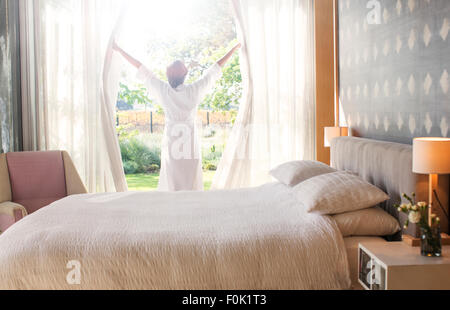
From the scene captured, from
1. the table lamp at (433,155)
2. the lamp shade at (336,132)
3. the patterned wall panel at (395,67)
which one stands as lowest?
the table lamp at (433,155)

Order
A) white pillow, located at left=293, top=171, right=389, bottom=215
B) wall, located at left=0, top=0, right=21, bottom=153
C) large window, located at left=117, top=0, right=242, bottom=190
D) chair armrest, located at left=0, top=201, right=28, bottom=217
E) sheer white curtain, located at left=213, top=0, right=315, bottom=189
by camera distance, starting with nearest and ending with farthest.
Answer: white pillow, located at left=293, top=171, right=389, bottom=215 < chair armrest, located at left=0, top=201, right=28, bottom=217 < wall, located at left=0, top=0, right=21, bottom=153 < sheer white curtain, located at left=213, top=0, right=315, bottom=189 < large window, located at left=117, top=0, right=242, bottom=190

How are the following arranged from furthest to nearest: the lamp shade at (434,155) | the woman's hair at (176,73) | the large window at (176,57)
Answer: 1. the large window at (176,57)
2. the woman's hair at (176,73)
3. the lamp shade at (434,155)

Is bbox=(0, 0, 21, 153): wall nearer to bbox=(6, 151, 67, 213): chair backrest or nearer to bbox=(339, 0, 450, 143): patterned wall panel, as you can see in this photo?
bbox=(6, 151, 67, 213): chair backrest

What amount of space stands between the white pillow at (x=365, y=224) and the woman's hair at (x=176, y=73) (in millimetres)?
2346

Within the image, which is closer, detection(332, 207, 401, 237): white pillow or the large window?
detection(332, 207, 401, 237): white pillow

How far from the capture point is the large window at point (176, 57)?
25.0ft

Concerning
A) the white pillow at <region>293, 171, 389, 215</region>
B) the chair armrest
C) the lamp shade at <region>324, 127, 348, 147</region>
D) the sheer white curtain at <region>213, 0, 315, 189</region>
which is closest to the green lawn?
the sheer white curtain at <region>213, 0, 315, 189</region>

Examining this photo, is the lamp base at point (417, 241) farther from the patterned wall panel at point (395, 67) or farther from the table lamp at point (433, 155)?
the patterned wall panel at point (395, 67)

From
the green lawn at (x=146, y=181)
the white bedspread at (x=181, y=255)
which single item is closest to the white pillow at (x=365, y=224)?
the white bedspread at (x=181, y=255)

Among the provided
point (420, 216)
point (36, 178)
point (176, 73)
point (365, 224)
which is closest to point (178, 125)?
point (176, 73)

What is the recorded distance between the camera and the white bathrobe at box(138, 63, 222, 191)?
417 centimetres

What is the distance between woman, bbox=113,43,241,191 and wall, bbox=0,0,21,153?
3.45ft
